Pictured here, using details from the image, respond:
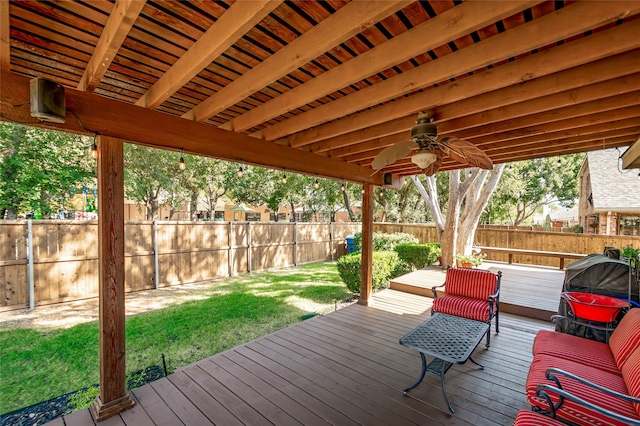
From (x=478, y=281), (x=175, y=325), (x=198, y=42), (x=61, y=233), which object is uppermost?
(x=198, y=42)

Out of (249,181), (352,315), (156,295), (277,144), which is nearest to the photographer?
(277,144)

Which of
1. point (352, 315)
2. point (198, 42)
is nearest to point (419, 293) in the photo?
point (352, 315)

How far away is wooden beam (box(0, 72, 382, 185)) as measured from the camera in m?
1.85

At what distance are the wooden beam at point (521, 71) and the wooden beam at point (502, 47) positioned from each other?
0.36 m

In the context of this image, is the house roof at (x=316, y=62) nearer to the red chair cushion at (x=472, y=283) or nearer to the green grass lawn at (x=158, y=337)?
the red chair cushion at (x=472, y=283)

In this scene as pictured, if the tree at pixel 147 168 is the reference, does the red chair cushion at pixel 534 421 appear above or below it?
below

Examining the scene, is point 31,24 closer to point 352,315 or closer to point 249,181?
point 352,315

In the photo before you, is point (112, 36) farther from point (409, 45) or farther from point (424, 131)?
point (424, 131)

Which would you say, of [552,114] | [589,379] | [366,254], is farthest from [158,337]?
[552,114]

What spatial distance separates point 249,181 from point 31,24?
11.6m

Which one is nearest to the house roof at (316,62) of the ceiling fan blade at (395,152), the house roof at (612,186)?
the ceiling fan blade at (395,152)

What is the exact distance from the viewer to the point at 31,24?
5.28 feet

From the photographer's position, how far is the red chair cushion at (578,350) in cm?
218

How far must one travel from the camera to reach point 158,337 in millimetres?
4277
